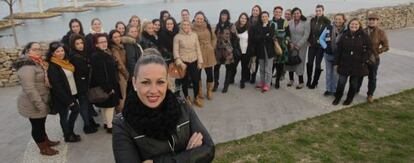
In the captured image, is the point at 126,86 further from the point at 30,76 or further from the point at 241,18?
the point at 241,18

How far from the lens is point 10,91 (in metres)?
7.96

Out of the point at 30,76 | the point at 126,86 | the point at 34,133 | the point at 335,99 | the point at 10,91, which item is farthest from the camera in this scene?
the point at 10,91

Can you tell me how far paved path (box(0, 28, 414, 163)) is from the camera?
502cm

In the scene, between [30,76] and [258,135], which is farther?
[258,135]

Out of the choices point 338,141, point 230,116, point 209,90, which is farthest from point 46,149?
point 338,141

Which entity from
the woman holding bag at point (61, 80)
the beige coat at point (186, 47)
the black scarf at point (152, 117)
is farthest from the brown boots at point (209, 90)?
the black scarf at point (152, 117)

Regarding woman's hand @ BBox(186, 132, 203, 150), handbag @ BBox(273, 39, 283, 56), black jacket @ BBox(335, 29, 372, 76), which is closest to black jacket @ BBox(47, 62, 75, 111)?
woman's hand @ BBox(186, 132, 203, 150)

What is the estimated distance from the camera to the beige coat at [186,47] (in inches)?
248

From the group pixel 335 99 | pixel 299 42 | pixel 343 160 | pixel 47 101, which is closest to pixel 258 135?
pixel 343 160

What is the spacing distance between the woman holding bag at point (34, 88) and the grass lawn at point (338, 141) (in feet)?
7.76

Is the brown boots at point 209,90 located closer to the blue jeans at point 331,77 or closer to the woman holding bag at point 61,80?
the blue jeans at point 331,77

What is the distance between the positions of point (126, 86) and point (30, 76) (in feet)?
5.14

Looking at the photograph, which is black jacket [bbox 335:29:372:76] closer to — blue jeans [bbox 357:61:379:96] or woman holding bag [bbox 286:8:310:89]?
blue jeans [bbox 357:61:379:96]

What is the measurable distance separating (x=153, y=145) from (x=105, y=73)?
11.3 feet
